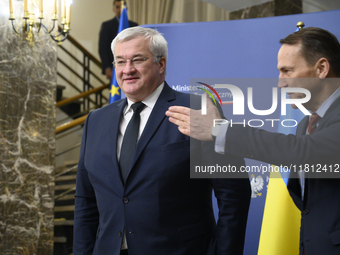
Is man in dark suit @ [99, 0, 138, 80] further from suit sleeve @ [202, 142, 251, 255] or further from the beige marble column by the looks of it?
suit sleeve @ [202, 142, 251, 255]

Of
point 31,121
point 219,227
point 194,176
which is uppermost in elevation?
point 31,121

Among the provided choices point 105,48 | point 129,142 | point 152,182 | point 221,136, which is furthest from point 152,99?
point 105,48

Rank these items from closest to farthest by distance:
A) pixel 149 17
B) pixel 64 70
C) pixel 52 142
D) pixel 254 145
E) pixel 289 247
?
pixel 254 145, pixel 289 247, pixel 52 142, pixel 149 17, pixel 64 70

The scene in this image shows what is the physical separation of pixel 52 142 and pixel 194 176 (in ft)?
8.53

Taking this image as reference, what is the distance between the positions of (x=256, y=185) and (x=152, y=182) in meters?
1.44

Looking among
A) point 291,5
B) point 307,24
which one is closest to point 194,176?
point 307,24

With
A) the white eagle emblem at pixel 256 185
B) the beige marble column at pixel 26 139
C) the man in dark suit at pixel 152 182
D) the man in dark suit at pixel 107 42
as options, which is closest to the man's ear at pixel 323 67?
the man in dark suit at pixel 152 182

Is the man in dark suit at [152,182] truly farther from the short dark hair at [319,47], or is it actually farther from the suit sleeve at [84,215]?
the short dark hair at [319,47]

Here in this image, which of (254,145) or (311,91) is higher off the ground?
(311,91)

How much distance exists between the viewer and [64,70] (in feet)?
25.1

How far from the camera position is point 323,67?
1383mm

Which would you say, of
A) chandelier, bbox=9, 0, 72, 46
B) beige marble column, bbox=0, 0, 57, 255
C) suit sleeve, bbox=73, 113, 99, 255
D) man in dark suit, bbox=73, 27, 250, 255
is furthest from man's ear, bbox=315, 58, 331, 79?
beige marble column, bbox=0, 0, 57, 255

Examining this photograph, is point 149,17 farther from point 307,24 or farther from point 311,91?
point 311,91

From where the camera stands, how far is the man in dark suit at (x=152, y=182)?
1.41m
